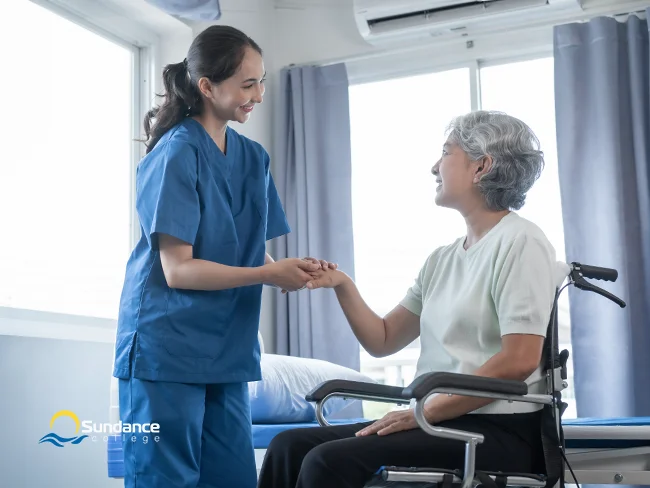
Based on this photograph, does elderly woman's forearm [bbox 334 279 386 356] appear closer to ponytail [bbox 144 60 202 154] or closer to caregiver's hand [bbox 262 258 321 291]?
caregiver's hand [bbox 262 258 321 291]

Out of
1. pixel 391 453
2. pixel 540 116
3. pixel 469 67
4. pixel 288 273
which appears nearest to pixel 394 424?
pixel 391 453

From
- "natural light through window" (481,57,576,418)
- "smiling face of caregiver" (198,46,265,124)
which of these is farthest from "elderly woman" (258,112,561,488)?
"natural light through window" (481,57,576,418)

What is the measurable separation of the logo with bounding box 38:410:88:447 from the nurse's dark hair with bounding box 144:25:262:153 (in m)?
1.24

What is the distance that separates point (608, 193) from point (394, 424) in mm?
2121

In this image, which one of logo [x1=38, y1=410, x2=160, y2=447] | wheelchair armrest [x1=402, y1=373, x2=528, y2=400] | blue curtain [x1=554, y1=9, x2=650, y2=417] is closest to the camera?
wheelchair armrest [x1=402, y1=373, x2=528, y2=400]

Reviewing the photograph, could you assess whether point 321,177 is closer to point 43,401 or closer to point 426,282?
point 43,401

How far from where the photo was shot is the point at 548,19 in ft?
11.9

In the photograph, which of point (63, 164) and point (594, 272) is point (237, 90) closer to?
point (594, 272)

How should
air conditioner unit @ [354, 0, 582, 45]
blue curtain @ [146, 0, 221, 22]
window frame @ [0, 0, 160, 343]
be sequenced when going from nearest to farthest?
window frame @ [0, 0, 160, 343], blue curtain @ [146, 0, 221, 22], air conditioner unit @ [354, 0, 582, 45]

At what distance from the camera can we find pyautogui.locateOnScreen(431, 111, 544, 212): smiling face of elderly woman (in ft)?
5.92

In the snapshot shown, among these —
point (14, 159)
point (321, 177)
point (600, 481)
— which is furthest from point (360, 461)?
point (321, 177)

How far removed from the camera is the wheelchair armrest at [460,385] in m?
1.32

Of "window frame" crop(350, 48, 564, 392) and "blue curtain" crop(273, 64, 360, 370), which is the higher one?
"window frame" crop(350, 48, 564, 392)

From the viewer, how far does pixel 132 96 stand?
3.44m
